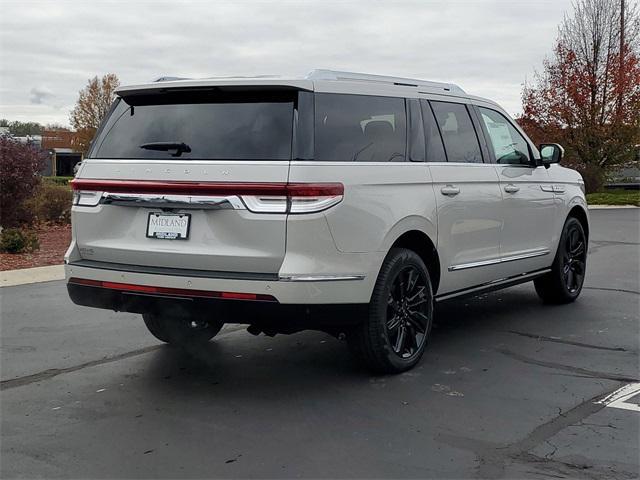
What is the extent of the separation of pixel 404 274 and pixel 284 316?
3.62 ft

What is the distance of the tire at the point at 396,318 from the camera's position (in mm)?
5121

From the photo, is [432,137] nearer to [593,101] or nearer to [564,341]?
[564,341]

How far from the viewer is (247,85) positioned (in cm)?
489

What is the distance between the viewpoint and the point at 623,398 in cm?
500

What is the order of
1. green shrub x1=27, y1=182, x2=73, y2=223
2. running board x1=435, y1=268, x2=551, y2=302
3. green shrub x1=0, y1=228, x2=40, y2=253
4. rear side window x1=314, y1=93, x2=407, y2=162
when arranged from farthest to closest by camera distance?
green shrub x1=27, y1=182, x2=73, y2=223, green shrub x1=0, y1=228, x2=40, y2=253, running board x1=435, y1=268, x2=551, y2=302, rear side window x1=314, y1=93, x2=407, y2=162

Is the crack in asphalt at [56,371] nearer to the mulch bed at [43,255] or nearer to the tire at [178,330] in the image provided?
the tire at [178,330]

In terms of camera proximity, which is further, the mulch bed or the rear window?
the mulch bed

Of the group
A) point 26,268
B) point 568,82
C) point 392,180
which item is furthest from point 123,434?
point 568,82

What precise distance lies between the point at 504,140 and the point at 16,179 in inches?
408

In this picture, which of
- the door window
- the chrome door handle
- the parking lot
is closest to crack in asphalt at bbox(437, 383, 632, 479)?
the parking lot

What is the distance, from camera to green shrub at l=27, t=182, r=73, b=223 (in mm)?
16250

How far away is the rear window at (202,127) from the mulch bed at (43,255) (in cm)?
646

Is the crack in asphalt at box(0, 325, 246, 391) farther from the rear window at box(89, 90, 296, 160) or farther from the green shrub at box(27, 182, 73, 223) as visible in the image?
the green shrub at box(27, 182, 73, 223)

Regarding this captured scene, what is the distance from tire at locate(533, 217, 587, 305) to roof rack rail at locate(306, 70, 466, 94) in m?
2.22
